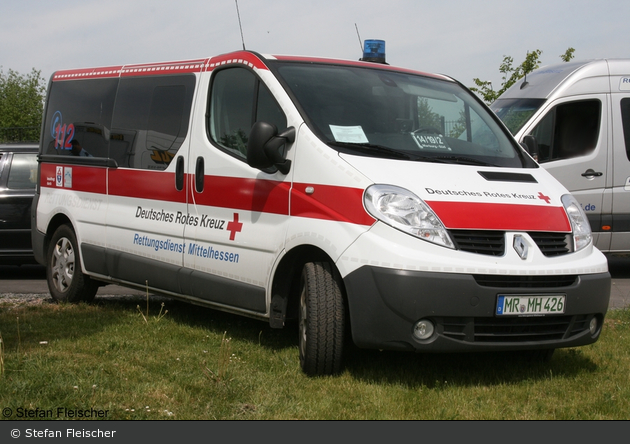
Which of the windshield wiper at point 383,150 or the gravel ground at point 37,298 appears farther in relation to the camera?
the gravel ground at point 37,298

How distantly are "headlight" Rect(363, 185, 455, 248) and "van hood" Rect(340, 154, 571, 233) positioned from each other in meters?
0.04

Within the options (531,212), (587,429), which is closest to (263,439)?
(587,429)

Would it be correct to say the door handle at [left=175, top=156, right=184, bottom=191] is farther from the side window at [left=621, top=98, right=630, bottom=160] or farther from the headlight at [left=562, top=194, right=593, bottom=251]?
the side window at [left=621, top=98, right=630, bottom=160]

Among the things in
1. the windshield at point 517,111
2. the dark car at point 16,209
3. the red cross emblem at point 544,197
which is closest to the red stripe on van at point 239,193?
the red cross emblem at point 544,197

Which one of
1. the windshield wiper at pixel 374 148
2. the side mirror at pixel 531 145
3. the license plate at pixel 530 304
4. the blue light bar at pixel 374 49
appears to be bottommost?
the license plate at pixel 530 304

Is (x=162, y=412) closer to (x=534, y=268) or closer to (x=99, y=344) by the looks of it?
(x=99, y=344)

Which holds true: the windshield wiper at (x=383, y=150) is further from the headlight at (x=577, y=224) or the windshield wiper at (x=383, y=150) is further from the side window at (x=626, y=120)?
the side window at (x=626, y=120)

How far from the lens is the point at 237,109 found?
5848 millimetres

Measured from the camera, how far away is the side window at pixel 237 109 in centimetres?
554

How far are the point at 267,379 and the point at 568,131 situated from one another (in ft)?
21.4

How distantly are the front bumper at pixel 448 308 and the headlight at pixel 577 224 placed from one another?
279mm

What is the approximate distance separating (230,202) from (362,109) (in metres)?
1.14

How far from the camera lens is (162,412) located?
13.5ft

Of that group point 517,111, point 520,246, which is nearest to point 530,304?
point 520,246
